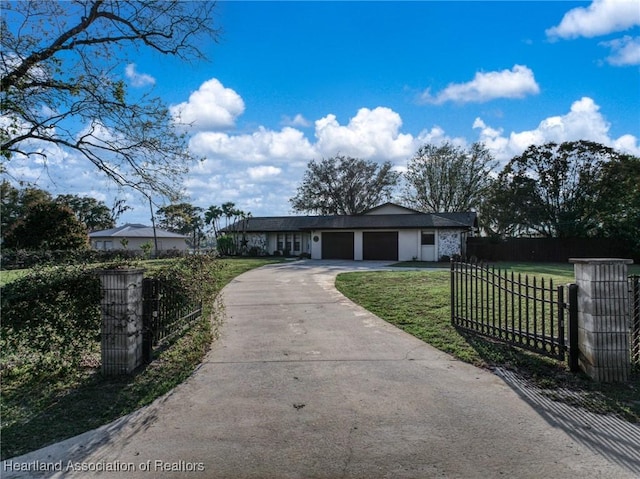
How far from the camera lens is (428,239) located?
28688mm

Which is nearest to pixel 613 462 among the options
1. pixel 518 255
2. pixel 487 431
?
pixel 487 431

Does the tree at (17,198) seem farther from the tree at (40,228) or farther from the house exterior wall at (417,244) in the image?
the house exterior wall at (417,244)

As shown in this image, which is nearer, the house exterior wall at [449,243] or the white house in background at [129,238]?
the house exterior wall at [449,243]

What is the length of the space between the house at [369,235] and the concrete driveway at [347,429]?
2341 centimetres

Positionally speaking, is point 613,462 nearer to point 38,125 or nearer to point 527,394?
point 527,394

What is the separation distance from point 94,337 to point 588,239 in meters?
32.1

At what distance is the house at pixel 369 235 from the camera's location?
28312 millimetres

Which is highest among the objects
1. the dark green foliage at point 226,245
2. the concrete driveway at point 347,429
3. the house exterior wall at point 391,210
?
the house exterior wall at point 391,210

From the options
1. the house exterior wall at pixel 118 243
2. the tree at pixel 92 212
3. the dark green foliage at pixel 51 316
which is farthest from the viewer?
the tree at pixel 92 212

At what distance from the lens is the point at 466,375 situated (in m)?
5.04

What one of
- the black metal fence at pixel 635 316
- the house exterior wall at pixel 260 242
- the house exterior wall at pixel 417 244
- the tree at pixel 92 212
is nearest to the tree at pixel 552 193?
the house exterior wall at pixel 417 244

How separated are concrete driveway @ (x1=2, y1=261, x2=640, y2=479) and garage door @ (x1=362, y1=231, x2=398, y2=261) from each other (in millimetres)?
23942

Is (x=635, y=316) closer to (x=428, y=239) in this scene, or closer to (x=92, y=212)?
(x=428, y=239)

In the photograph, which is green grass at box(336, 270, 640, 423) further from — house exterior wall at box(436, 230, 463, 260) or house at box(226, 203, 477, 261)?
house at box(226, 203, 477, 261)
